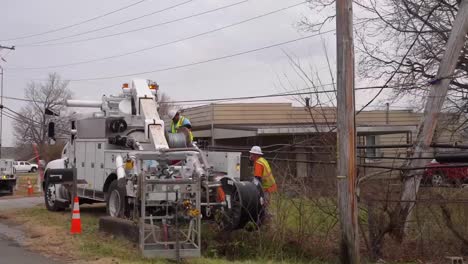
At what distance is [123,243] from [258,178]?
2922 millimetres

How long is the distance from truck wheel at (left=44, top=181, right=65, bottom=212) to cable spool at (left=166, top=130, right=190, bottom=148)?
4.53 metres

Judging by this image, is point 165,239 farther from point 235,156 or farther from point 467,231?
point 467,231

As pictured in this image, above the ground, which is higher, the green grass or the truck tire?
the truck tire

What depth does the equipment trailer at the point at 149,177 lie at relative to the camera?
355 inches

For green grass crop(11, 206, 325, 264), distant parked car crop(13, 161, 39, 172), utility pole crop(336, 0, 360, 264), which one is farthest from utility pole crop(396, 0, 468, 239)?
distant parked car crop(13, 161, 39, 172)

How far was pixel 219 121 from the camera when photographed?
3006cm

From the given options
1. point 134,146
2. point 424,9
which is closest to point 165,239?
point 134,146

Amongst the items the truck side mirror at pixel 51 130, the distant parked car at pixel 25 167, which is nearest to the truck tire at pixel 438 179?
the truck side mirror at pixel 51 130

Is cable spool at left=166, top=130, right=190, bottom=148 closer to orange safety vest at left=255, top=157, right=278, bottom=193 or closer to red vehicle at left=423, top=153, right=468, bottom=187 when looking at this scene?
orange safety vest at left=255, top=157, right=278, bottom=193

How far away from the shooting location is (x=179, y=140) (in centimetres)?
1287

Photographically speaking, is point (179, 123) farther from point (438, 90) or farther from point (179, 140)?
point (438, 90)

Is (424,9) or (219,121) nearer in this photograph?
(424,9)

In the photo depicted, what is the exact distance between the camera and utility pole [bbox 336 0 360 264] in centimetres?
881

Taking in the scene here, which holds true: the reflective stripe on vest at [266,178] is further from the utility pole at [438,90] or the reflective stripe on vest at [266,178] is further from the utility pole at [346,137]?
the utility pole at [438,90]
